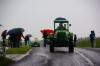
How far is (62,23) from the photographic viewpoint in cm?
3591

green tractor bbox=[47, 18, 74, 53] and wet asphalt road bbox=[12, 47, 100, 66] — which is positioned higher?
green tractor bbox=[47, 18, 74, 53]

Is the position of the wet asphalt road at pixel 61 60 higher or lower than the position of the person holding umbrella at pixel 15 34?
lower

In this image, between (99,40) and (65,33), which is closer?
(65,33)

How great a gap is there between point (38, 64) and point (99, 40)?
33196 millimetres

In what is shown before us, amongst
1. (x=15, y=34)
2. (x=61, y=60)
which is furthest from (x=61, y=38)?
(x=61, y=60)

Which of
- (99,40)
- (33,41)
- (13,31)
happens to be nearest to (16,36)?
(13,31)

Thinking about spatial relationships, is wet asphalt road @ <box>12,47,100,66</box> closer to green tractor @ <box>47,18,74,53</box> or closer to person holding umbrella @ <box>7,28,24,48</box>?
person holding umbrella @ <box>7,28,24,48</box>

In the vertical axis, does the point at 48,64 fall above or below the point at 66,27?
below

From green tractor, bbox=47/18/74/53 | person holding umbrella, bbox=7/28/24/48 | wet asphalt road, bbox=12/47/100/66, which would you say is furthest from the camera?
green tractor, bbox=47/18/74/53

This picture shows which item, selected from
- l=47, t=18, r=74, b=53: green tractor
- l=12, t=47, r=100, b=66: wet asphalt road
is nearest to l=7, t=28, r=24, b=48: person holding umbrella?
l=47, t=18, r=74, b=53: green tractor

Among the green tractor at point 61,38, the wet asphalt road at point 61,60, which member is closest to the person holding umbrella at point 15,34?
the green tractor at point 61,38

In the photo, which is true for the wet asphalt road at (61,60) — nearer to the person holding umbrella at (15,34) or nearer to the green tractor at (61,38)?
the person holding umbrella at (15,34)

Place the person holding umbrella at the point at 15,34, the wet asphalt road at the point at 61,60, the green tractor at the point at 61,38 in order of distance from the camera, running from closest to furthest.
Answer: the wet asphalt road at the point at 61,60 < the person holding umbrella at the point at 15,34 < the green tractor at the point at 61,38

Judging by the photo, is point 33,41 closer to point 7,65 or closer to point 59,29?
point 59,29
